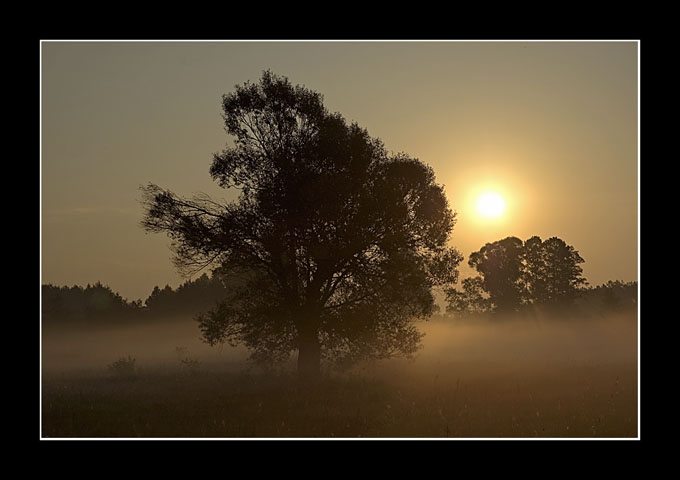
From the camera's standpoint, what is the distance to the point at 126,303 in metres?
83.0

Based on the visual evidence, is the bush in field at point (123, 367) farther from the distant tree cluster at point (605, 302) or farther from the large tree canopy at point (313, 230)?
the distant tree cluster at point (605, 302)

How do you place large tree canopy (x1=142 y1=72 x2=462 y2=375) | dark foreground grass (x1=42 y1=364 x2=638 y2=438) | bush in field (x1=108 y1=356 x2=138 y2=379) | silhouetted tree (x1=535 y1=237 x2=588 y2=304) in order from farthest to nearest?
1. silhouetted tree (x1=535 y1=237 x2=588 y2=304)
2. bush in field (x1=108 y1=356 x2=138 y2=379)
3. large tree canopy (x1=142 y1=72 x2=462 y2=375)
4. dark foreground grass (x1=42 y1=364 x2=638 y2=438)

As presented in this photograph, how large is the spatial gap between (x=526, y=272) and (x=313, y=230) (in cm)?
5685

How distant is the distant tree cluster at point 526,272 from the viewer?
252ft

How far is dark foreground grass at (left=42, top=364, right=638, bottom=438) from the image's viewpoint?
17281 mm

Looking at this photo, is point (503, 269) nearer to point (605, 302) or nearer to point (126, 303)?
point (605, 302)

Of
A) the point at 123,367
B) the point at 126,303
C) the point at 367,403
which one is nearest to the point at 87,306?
the point at 126,303

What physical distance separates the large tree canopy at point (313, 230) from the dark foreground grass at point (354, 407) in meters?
2.75

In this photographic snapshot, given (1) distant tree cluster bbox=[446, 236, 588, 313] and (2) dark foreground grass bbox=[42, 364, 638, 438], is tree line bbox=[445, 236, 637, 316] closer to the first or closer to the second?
Result: (1) distant tree cluster bbox=[446, 236, 588, 313]

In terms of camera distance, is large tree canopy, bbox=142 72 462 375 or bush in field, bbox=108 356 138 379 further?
bush in field, bbox=108 356 138 379

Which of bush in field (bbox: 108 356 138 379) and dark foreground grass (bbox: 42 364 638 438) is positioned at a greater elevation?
dark foreground grass (bbox: 42 364 638 438)

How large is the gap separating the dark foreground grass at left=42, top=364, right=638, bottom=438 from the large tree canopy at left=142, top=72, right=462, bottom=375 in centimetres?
275

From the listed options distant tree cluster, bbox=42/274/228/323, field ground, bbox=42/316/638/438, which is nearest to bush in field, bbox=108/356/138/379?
field ground, bbox=42/316/638/438

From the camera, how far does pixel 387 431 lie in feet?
57.3
